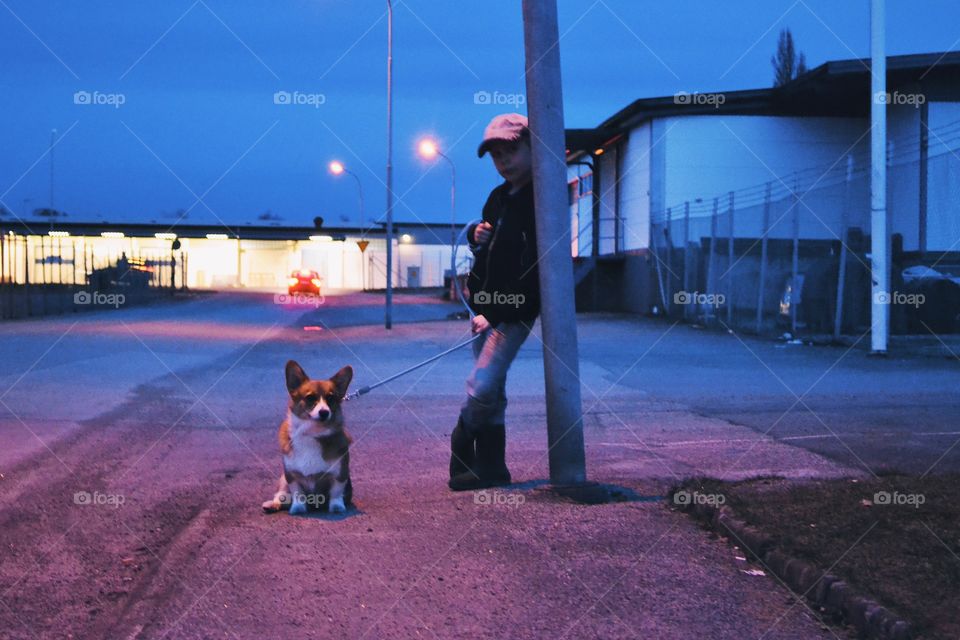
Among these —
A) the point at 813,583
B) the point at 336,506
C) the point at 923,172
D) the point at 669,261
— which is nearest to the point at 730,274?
the point at 923,172

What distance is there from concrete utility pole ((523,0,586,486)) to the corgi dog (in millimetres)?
1233

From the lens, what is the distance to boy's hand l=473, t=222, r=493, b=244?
20.3ft

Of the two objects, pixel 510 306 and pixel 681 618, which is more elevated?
pixel 510 306

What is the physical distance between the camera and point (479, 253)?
6.28 m

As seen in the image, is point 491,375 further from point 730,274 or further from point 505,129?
point 730,274

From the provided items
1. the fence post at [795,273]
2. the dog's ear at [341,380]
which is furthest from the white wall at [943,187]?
the dog's ear at [341,380]

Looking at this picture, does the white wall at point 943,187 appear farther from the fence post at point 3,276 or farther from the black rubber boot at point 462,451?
→ the fence post at point 3,276

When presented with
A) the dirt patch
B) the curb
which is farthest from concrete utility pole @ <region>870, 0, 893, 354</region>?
the curb

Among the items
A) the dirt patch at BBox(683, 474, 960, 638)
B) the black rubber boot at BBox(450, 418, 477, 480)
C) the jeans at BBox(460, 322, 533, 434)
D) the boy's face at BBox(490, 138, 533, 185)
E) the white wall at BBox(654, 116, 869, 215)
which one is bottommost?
the dirt patch at BBox(683, 474, 960, 638)

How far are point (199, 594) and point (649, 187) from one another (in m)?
30.2

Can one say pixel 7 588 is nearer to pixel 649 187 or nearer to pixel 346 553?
pixel 346 553

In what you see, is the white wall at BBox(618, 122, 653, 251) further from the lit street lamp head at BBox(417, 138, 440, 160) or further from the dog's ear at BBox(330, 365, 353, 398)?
the dog's ear at BBox(330, 365, 353, 398)

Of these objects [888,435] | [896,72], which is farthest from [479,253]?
[896,72]

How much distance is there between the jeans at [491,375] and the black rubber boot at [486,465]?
9 cm
